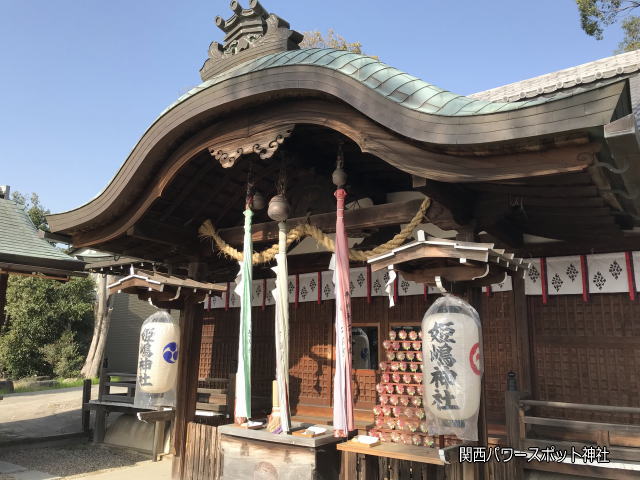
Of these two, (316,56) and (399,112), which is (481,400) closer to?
(399,112)

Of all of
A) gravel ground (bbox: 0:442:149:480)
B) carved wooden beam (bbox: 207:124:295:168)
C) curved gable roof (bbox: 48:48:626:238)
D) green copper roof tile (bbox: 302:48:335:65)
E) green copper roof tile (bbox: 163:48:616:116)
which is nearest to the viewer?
curved gable roof (bbox: 48:48:626:238)

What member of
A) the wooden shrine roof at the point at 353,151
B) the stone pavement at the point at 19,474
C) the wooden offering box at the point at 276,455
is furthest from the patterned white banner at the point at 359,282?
the stone pavement at the point at 19,474

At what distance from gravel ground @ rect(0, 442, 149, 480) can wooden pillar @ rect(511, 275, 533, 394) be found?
23.9ft

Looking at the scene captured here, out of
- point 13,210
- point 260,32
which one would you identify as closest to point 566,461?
point 260,32

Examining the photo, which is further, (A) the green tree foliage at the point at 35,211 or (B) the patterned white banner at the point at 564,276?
(A) the green tree foliage at the point at 35,211

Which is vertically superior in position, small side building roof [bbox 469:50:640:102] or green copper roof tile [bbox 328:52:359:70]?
small side building roof [bbox 469:50:640:102]

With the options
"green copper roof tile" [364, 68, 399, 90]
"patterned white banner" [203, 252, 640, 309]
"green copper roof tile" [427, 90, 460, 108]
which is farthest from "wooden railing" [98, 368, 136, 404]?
"green copper roof tile" [427, 90, 460, 108]

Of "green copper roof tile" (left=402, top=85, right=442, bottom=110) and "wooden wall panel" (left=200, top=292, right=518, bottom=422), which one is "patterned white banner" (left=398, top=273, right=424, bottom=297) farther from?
"green copper roof tile" (left=402, top=85, right=442, bottom=110)

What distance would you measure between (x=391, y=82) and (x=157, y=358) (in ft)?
16.2

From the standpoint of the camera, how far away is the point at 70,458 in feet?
30.7

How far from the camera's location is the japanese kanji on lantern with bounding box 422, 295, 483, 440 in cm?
433

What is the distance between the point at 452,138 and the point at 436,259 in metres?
1.18

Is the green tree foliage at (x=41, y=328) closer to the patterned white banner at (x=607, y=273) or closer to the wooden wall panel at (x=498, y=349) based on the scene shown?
the wooden wall panel at (x=498, y=349)

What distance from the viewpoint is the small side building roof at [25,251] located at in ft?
27.6
